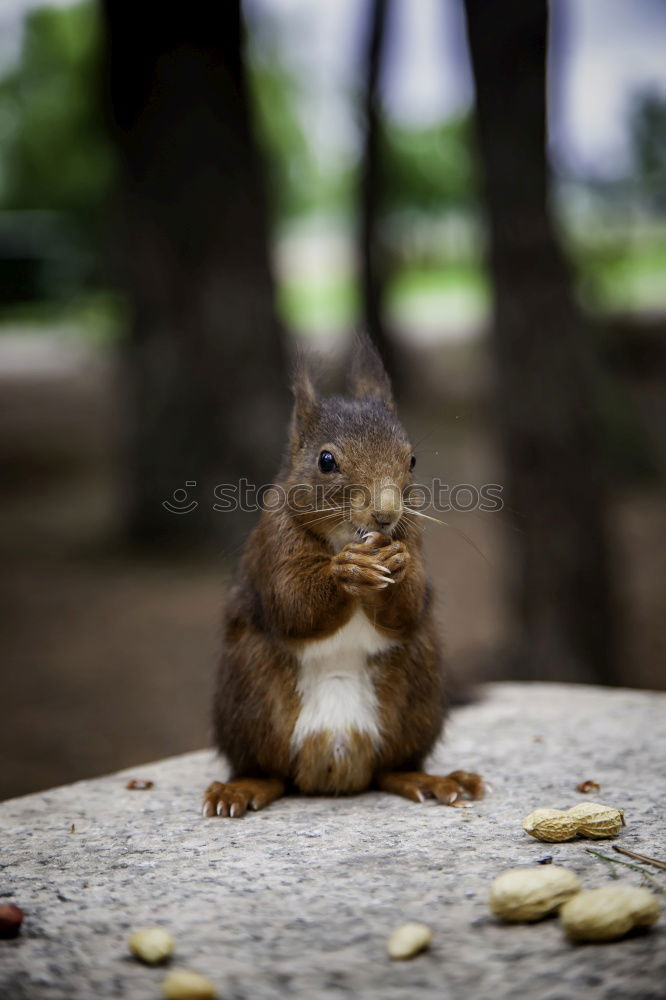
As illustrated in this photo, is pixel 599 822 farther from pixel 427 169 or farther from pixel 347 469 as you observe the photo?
pixel 427 169

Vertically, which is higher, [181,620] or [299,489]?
[299,489]

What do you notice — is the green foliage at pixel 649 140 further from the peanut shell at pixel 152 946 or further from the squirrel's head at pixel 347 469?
the peanut shell at pixel 152 946

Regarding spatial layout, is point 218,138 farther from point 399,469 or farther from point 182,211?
point 399,469

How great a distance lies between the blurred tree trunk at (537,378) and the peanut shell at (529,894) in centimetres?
285

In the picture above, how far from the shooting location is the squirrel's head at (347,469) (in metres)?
2.09

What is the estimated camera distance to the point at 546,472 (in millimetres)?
4465

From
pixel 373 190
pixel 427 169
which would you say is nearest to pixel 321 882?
pixel 373 190

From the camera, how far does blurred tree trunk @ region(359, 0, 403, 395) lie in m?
10.4

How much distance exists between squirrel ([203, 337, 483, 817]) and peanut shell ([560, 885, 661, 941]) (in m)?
0.65

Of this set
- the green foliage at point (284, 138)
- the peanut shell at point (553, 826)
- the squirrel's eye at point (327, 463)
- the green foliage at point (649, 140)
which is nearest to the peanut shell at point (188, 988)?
the peanut shell at point (553, 826)

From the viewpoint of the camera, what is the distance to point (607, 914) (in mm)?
1513

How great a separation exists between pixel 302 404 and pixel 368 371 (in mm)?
190

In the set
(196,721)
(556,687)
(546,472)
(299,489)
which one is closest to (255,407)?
(196,721)

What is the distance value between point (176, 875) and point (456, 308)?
1644cm
